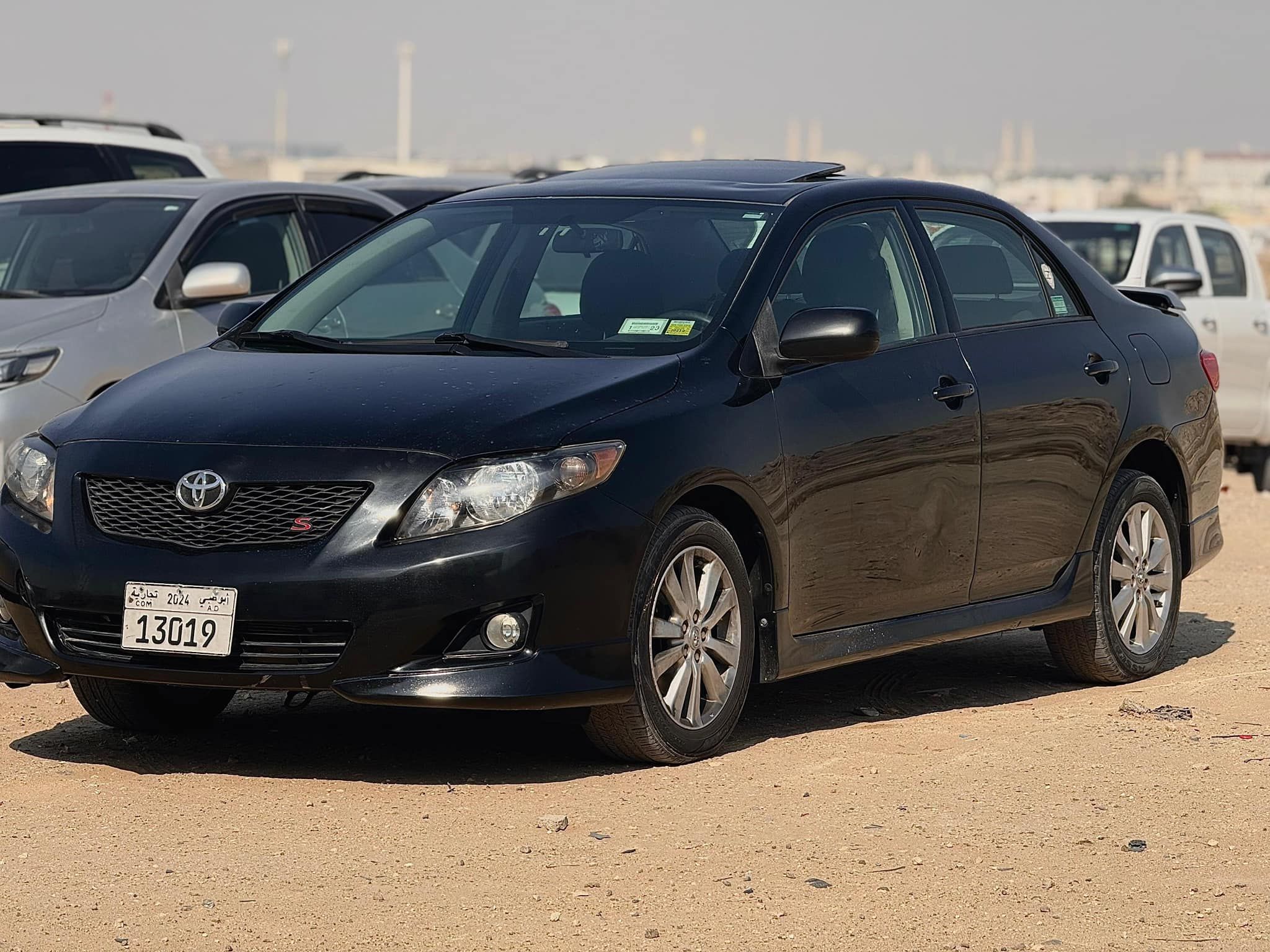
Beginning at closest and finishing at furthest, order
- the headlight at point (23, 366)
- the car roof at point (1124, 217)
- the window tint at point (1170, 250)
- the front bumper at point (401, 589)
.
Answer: the front bumper at point (401, 589) → the headlight at point (23, 366) → the window tint at point (1170, 250) → the car roof at point (1124, 217)

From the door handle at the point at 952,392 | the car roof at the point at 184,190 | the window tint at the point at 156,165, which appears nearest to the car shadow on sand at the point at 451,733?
the door handle at the point at 952,392

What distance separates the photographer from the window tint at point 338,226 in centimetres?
1116

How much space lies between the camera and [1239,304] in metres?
15.8

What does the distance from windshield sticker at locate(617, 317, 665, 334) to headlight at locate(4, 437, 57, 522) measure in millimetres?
1628

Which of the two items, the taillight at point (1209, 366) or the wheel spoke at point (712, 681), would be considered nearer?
the wheel spoke at point (712, 681)

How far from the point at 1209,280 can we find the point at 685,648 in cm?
1082

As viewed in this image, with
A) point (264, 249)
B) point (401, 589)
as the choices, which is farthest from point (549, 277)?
point (264, 249)

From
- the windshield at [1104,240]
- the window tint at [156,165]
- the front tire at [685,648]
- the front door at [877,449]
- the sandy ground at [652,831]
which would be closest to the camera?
the sandy ground at [652,831]

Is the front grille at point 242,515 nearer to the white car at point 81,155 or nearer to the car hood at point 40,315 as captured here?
the car hood at point 40,315

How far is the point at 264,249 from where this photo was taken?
1079 cm

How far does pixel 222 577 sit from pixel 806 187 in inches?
93.3

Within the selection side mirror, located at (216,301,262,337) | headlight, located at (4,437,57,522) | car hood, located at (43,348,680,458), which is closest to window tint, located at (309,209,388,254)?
side mirror, located at (216,301,262,337)

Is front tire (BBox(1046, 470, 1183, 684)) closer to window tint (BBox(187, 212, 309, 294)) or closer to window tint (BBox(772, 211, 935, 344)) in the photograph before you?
window tint (BBox(772, 211, 935, 344))

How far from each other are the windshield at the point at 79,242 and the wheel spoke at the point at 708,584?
4.75 meters
